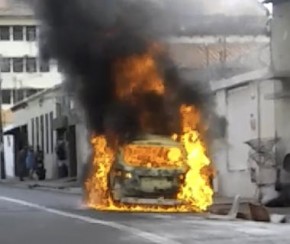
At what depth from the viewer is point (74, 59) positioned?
25297 millimetres

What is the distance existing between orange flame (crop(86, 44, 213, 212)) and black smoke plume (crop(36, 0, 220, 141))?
231 mm

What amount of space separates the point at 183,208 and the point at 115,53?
4701 mm

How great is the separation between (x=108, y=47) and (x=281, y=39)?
5.11 m

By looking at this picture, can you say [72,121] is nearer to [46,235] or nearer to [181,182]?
[181,182]

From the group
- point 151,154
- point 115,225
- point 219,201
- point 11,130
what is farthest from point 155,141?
point 11,130

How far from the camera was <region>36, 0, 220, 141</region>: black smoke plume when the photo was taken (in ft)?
81.0

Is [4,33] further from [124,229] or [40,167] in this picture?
[124,229]

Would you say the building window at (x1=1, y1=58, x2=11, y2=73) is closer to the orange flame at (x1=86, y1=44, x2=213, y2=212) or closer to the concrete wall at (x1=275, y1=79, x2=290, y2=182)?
the concrete wall at (x1=275, y1=79, x2=290, y2=182)

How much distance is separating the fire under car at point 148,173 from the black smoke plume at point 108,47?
5.81ft

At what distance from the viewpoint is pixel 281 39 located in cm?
2716

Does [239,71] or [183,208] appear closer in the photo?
[183,208]

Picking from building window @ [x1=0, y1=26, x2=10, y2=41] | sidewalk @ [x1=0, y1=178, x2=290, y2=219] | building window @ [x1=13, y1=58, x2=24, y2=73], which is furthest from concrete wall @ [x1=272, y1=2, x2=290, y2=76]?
building window @ [x1=0, y1=26, x2=10, y2=41]

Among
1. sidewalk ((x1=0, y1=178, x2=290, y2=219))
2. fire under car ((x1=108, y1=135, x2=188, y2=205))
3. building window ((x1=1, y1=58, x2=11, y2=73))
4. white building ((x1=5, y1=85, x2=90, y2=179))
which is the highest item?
building window ((x1=1, y1=58, x2=11, y2=73))

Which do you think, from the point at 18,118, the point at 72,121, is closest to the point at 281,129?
the point at 72,121
